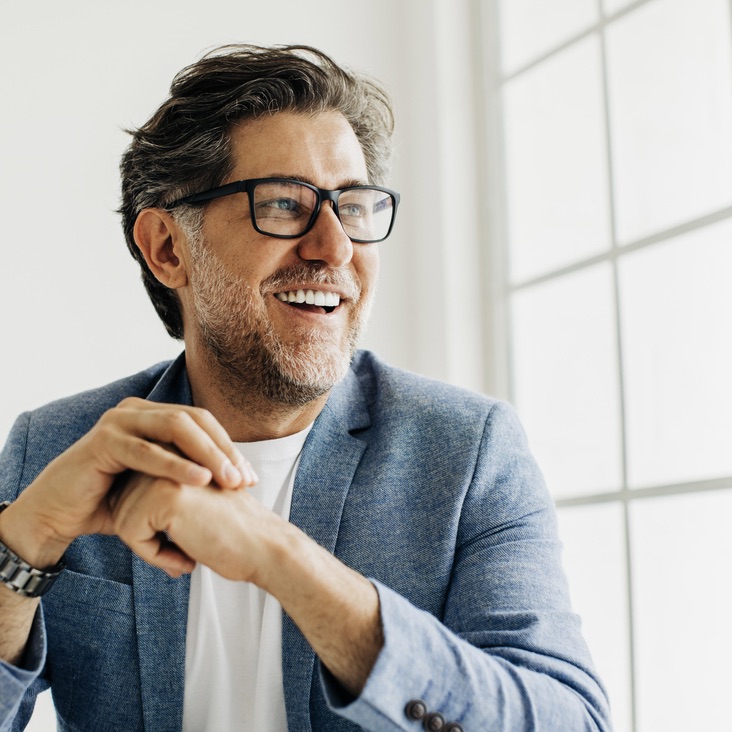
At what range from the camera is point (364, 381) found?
6.98 feet

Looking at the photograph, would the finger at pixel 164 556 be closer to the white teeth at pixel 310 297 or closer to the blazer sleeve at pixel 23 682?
the blazer sleeve at pixel 23 682

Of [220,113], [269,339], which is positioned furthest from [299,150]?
[269,339]

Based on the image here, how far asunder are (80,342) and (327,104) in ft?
3.43

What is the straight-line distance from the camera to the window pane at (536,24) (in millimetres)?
2568

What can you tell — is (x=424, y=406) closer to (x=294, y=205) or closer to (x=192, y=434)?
(x=294, y=205)

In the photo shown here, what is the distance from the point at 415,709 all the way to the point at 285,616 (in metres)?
0.52

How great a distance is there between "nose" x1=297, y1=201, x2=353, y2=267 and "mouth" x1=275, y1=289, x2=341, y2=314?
0.20ft

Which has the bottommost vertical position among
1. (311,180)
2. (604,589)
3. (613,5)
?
(604,589)

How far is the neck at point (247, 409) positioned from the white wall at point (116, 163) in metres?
0.77

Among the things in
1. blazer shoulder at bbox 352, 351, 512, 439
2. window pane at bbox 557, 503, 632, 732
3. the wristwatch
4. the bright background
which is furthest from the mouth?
window pane at bbox 557, 503, 632, 732

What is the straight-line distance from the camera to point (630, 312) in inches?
92.1

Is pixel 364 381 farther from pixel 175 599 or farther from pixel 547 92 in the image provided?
pixel 547 92

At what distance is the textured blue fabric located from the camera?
158cm

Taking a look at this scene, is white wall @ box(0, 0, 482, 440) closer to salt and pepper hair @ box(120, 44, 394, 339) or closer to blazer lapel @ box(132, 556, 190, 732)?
salt and pepper hair @ box(120, 44, 394, 339)
